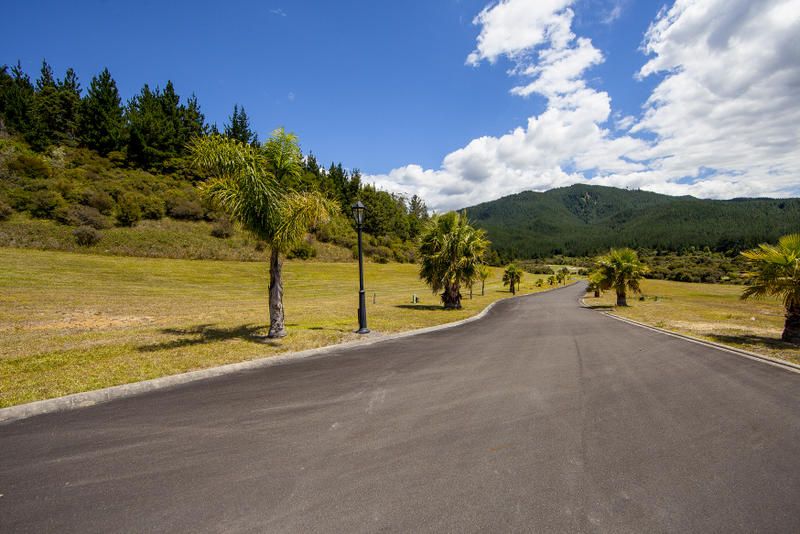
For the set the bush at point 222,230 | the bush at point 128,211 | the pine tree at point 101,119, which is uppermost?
the pine tree at point 101,119

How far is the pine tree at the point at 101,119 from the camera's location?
64375mm

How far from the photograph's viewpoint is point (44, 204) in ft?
123

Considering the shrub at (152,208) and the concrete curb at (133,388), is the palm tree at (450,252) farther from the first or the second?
the shrub at (152,208)

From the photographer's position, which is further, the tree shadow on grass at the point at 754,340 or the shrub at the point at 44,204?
the shrub at the point at 44,204

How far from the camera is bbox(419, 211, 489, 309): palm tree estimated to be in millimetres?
21688

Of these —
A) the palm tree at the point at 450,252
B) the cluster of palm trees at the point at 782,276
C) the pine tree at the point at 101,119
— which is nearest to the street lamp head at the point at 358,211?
the palm tree at the point at 450,252

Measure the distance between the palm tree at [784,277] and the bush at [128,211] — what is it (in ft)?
186

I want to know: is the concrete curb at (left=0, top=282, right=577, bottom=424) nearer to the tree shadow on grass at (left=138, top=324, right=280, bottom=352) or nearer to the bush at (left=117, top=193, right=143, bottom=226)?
the tree shadow on grass at (left=138, top=324, right=280, bottom=352)

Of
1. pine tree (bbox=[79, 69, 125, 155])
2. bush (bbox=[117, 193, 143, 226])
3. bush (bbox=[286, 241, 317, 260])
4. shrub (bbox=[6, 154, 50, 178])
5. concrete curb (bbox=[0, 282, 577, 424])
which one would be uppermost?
pine tree (bbox=[79, 69, 125, 155])

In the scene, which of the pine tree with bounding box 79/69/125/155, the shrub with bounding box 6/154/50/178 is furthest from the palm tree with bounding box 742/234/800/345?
the pine tree with bounding box 79/69/125/155

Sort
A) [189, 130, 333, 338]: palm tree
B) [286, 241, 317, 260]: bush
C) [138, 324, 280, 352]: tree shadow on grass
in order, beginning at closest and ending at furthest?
[138, 324, 280, 352]: tree shadow on grass → [189, 130, 333, 338]: palm tree → [286, 241, 317, 260]: bush

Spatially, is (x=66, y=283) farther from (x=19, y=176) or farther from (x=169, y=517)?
(x=19, y=176)

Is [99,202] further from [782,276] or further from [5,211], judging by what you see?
[782,276]

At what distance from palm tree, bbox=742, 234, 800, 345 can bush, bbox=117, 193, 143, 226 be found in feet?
186
